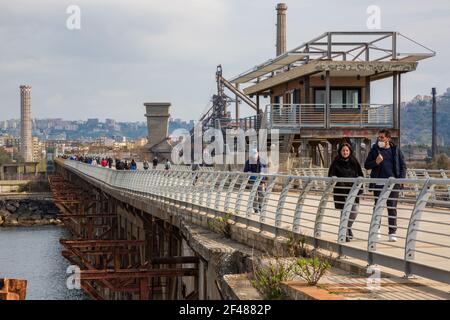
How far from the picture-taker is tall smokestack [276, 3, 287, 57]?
244ft

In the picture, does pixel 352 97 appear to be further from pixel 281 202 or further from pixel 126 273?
pixel 281 202

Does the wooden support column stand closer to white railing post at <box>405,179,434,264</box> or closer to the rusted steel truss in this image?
the rusted steel truss

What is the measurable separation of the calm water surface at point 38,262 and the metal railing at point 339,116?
14.6 m

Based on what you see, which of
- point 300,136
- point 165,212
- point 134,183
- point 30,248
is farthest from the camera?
point 30,248

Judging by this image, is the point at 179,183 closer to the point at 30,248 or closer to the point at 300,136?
the point at 300,136

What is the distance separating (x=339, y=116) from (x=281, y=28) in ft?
100

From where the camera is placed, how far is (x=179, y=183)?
1177 inches

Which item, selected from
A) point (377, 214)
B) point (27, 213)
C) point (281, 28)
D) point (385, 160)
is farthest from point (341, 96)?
point (27, 213)

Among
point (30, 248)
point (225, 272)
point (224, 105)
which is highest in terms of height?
point (224, 105)

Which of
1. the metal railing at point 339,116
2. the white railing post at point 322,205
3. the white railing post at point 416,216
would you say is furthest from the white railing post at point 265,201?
the metal railing at point 339,116

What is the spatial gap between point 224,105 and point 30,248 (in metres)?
30.5

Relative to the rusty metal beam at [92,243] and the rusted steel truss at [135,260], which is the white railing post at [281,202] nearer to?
the rusted steel truss at [135,260]

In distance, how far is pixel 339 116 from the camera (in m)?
45.8
